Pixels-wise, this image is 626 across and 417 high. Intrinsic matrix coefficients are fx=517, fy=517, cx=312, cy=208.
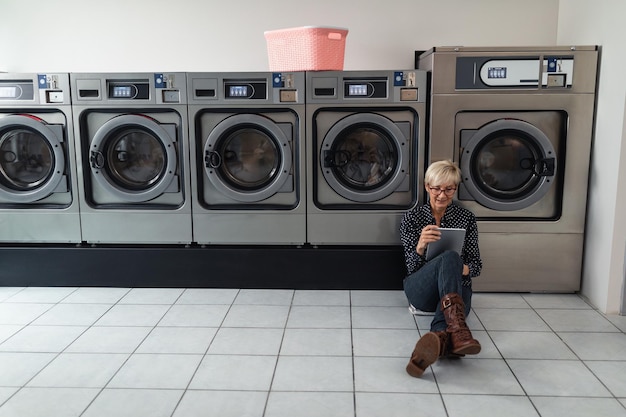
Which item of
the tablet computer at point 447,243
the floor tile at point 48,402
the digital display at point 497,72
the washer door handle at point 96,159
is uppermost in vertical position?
the digital display at point 497,72

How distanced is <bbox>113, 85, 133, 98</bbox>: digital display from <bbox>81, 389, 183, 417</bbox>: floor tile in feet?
6.16

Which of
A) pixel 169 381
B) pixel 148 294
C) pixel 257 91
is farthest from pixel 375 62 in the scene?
pixel 169 381

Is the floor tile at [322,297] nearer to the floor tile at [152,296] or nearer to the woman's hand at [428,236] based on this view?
the woman's hand at [428,236]

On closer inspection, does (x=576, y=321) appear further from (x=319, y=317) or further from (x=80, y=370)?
(x=80, y=370)

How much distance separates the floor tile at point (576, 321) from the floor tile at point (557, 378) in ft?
1.41

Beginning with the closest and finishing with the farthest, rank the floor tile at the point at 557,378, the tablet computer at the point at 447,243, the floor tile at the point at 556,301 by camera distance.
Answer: the floor tile at the point at 557,378, the tablet computer at the point at 447,243, the floor tile at the point at 556,301

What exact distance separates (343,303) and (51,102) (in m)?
2.23

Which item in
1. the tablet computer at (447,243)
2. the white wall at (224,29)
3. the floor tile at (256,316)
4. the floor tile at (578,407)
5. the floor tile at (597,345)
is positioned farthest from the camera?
the white wall at (224,29)

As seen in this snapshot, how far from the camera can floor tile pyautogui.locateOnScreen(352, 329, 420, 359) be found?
2.44m

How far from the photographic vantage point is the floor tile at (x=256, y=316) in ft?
9.20

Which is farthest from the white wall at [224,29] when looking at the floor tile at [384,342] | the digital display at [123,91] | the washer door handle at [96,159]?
the floor tile at [384,342]

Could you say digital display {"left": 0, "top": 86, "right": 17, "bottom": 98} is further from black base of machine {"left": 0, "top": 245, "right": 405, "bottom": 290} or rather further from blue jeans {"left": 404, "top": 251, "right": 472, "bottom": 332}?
blue jeans {"left": 404, "top": 251, "right": 472, "bottom": 332}

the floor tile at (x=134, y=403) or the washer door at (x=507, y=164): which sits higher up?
the washer door at (x=507, y=164)

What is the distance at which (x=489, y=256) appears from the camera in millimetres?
3232
